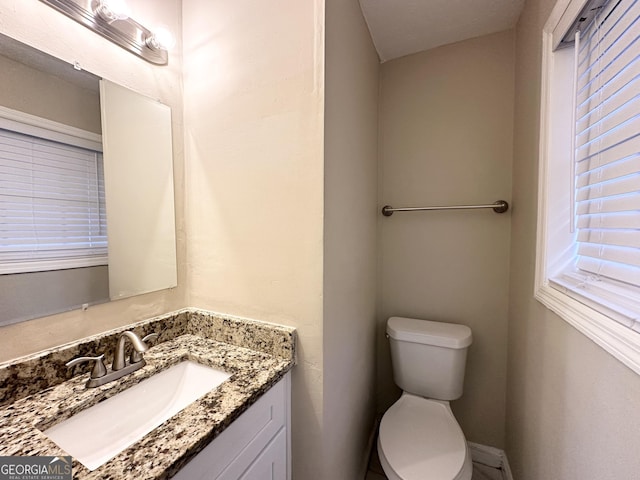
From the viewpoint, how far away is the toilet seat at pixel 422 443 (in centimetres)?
102

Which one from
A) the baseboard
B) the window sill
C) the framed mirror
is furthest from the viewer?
the baseboard

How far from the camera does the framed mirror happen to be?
71 cm

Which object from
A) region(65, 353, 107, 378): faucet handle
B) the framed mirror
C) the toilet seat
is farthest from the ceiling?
the toilet seat

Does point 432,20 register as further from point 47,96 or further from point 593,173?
point 47,96

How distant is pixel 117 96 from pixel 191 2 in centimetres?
55

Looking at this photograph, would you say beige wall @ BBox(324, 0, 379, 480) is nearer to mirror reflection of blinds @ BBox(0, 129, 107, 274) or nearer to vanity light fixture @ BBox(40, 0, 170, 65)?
vanity light fixture @ BBox(40, 0, 170, 65)

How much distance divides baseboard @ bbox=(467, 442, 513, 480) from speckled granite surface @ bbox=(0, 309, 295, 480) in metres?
1.44

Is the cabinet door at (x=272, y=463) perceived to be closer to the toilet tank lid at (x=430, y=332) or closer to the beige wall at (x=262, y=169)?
the beige wall at (x=262, y=169)

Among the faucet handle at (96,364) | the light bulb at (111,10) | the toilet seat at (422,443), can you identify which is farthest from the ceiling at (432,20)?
the toilet seat at (422,443)

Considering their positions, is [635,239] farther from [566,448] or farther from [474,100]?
[474,100]

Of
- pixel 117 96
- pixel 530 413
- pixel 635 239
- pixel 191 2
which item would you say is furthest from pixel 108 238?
pixel 530 413

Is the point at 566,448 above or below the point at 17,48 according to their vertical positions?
below

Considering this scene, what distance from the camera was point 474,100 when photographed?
4.82ft

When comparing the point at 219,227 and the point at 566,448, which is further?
the point at 219,227
